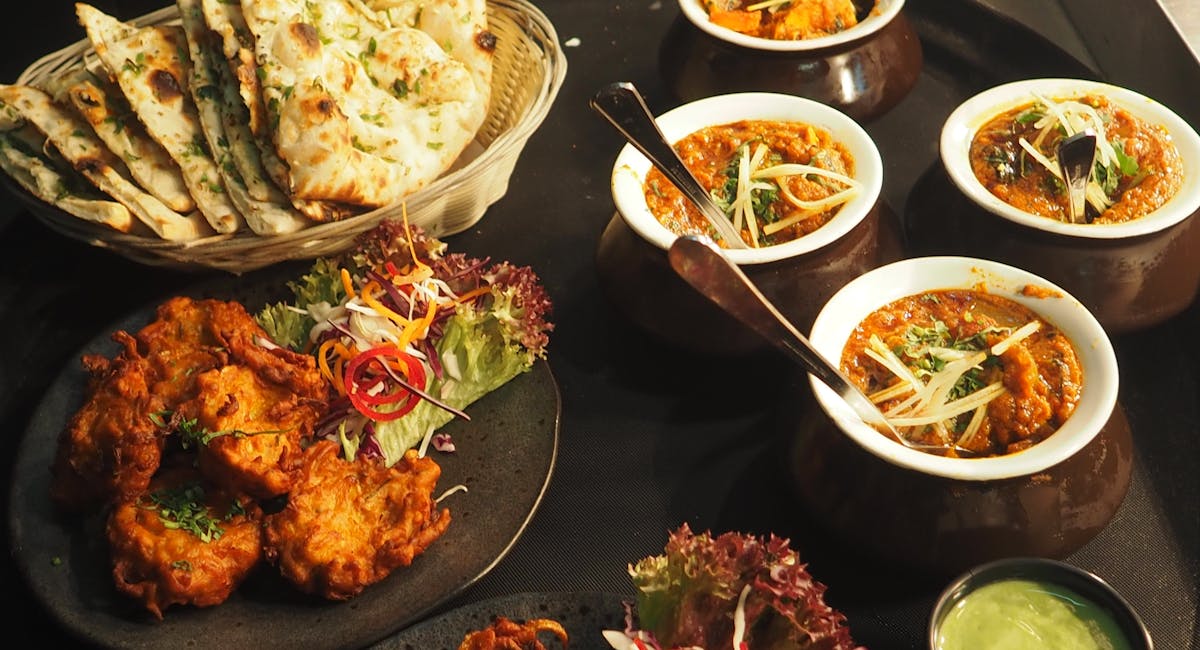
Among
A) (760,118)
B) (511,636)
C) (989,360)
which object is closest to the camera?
(511,636)

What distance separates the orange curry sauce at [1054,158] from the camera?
2.63 meters

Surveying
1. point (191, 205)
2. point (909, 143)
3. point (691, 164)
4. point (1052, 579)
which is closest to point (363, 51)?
point (191, 205)

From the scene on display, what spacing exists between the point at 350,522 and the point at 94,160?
1304 millimetres

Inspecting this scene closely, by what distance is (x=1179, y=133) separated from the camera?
8.99 feet

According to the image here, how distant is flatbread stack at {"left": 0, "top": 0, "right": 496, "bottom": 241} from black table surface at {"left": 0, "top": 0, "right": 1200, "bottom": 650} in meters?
0.34

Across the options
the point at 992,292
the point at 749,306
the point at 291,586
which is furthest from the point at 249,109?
the point at 992,292

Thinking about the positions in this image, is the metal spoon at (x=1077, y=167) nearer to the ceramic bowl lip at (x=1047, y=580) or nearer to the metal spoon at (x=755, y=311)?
the metal spoon at (x=755, y=311)

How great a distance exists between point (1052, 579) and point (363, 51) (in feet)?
7.85

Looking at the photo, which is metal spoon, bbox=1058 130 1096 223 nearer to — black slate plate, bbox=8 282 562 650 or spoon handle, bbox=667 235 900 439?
spoon handle, bbox=667 235 900 439

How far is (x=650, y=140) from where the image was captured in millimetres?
2711

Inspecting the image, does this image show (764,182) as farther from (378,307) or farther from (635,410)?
(378,307)

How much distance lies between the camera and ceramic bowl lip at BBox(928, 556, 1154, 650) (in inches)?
77.9

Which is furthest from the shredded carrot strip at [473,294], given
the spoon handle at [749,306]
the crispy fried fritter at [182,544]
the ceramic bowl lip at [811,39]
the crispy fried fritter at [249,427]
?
the ceramic bowl lip at [811,39]

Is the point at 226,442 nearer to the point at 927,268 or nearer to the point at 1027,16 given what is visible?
the point at 927,268
